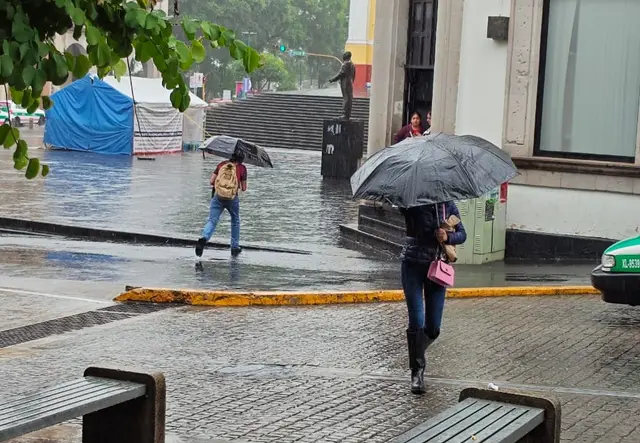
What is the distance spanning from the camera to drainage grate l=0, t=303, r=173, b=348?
11.1 metres

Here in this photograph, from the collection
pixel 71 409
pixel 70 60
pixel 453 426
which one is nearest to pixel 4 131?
pixel 70 60

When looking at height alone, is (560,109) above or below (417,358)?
above

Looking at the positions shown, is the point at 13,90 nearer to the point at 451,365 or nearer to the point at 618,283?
the point at 451,365

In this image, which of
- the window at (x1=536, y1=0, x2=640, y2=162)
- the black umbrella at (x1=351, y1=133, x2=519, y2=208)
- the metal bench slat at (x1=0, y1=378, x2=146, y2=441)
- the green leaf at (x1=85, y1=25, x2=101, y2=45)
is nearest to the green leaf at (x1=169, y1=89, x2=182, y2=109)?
the green leaf at (x1=85, y1=25, x2=101, y2=45)

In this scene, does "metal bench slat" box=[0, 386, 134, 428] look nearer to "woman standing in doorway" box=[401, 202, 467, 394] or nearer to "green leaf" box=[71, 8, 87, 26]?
"green leaf" box=[71, 8, 87, 26]

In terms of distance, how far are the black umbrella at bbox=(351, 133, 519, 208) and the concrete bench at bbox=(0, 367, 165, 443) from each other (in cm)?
282

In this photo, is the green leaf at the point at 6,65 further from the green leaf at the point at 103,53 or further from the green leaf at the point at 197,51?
the green leaf at the point at 197,51

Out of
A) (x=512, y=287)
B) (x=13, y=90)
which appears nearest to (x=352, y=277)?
(x=512, y=287)

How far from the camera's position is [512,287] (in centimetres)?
1380

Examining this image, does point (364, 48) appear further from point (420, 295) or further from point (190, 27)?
point (190, 27)

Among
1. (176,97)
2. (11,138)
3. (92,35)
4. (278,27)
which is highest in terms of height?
(278,27)

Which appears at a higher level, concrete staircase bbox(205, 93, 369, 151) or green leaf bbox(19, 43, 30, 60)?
green leaf bbox(19, 43, 30, 60)

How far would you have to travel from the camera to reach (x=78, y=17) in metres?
4.29

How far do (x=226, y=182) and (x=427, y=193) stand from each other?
8.63 metres
